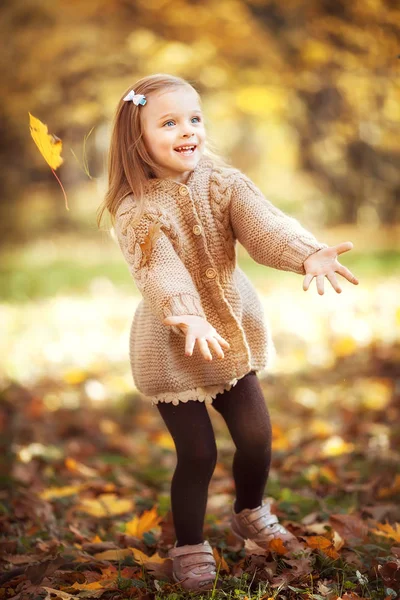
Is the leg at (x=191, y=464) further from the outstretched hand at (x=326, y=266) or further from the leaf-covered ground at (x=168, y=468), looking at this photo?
the outstretched hand at (x=326, y=266)

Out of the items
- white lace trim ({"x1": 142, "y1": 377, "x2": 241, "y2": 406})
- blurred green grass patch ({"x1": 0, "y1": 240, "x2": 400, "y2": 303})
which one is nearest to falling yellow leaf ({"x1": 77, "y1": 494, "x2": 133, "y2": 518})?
white lace trim ({"x1": 142, "y1": 377, "x2": 241, "y2": 406})

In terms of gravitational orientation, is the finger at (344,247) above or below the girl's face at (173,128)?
below

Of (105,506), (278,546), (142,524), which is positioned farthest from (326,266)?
(105,506)

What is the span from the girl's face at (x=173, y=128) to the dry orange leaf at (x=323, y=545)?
1335 mm

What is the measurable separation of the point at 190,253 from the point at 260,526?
101 centimetres

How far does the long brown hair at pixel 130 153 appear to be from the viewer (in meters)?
2.35

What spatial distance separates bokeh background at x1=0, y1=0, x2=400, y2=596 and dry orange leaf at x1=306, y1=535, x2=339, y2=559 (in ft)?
2.03

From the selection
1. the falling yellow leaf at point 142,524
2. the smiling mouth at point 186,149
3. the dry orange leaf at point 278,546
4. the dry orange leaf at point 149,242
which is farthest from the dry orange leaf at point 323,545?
the smiling mouth at point 186,149

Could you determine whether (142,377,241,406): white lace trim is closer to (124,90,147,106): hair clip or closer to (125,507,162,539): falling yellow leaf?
(125,507,162,539): falling yellow leaf

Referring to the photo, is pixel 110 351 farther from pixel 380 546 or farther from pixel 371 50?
pixel 380 546

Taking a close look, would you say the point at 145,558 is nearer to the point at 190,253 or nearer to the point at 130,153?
the point at 190,253

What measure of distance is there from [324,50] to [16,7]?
10.7ft

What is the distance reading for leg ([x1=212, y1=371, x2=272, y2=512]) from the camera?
2.41m

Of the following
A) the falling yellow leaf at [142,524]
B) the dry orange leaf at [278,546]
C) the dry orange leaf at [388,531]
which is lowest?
the dry orange leaf at [388,531]
